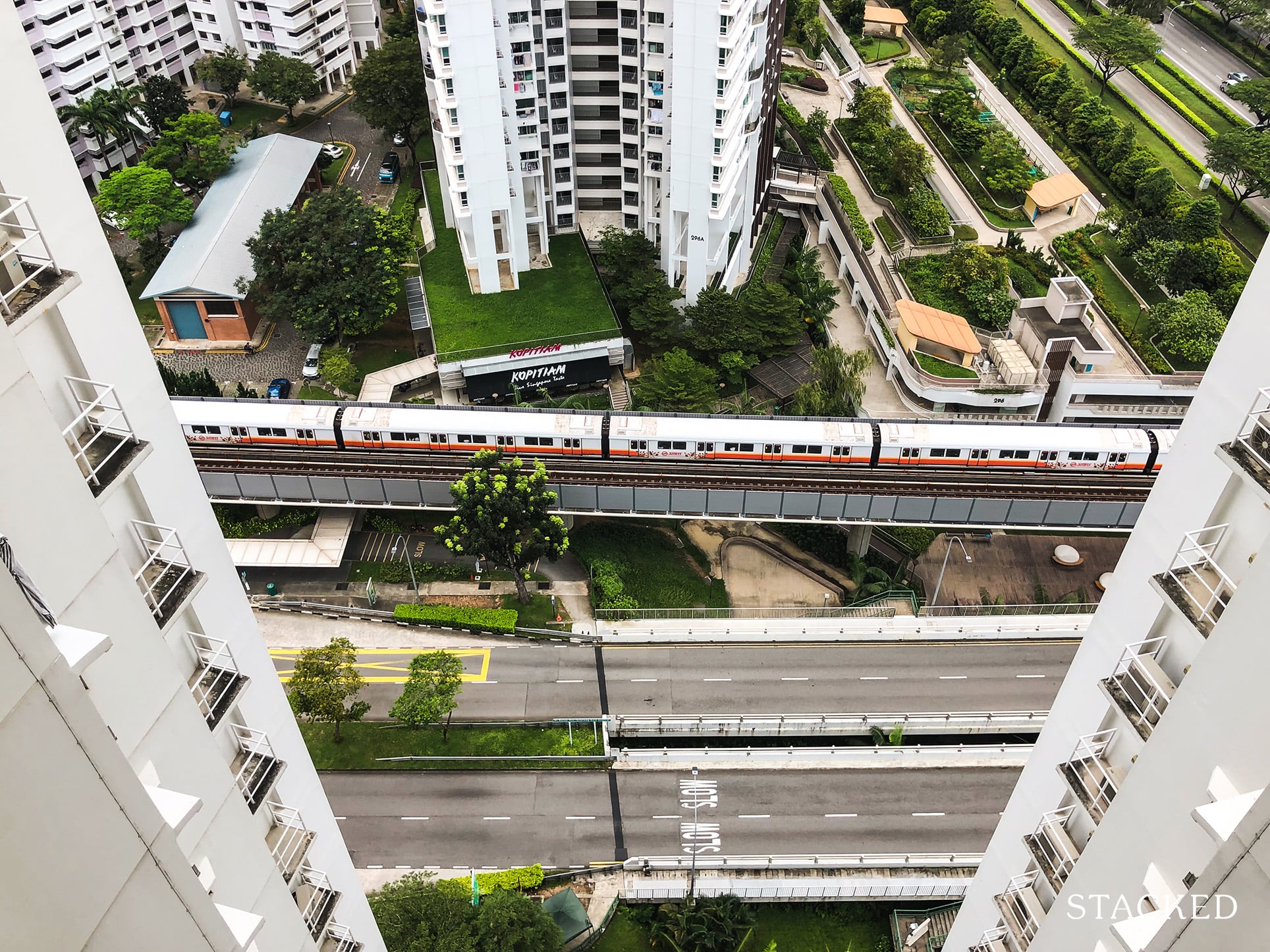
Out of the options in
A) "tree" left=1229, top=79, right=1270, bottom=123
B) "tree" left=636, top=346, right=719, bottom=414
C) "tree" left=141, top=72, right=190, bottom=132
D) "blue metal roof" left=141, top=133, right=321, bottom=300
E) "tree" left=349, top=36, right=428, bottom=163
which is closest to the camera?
"tree" left=636, top=346, right=719, bottom=414

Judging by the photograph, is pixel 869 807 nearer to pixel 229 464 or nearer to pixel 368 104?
pixel 229 464

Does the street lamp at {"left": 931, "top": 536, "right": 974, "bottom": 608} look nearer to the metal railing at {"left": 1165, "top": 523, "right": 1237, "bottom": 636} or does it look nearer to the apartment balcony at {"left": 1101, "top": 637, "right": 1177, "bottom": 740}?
the apartment balcony at {"left": 1101, "top": 637, "right": 1177, "bottom": 740}

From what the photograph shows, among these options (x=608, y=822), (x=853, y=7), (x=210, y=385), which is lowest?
(x=608, y=822)

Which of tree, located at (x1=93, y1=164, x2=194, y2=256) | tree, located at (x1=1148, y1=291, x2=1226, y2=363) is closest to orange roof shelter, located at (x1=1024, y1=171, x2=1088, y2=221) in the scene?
tree, located at (x1=1148, y1=291, x2=1226, y2=363)

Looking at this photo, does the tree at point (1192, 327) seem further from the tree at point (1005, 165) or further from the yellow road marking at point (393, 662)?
the yellow road marking at point (393, 662)

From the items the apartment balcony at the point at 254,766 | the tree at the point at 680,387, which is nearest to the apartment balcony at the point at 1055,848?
the apartment balcony at the point at 254,766

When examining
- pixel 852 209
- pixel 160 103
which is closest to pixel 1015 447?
pixel 852 209

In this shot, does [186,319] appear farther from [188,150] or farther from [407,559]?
[407,559]

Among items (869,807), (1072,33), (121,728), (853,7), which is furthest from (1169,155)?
(121,728)
